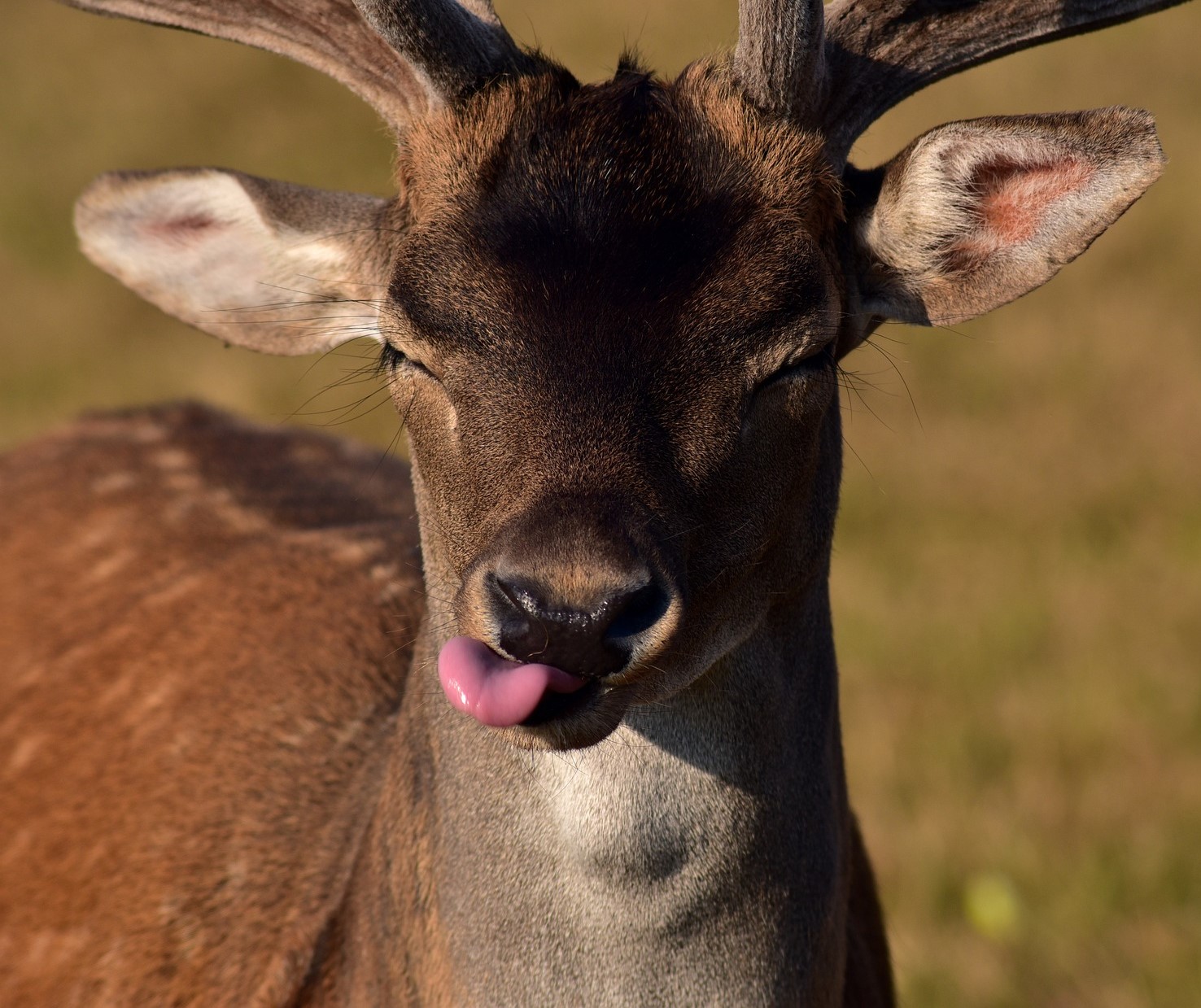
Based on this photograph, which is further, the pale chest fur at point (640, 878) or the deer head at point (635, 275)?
the pale chest fur at point (640, 878)

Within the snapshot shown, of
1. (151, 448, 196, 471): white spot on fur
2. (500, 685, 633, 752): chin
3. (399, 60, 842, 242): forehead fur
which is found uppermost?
(399, 60, 842, 242): forehead fur

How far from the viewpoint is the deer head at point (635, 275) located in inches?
93.5

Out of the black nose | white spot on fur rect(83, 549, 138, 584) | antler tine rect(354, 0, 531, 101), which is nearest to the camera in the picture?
the black nose

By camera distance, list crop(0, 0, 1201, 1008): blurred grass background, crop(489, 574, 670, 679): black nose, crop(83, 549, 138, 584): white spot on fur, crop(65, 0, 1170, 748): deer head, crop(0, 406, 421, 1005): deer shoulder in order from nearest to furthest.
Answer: crop(489, 574, 670, 679): black nose → crop(65, 0, 1170, 748): deer head → crop(0, 406, 421, 1005): deer shoulder → crop(83, 549, 138, 584): white spot on fur → crop(0, 0, 1201, 1008): blurred grass background

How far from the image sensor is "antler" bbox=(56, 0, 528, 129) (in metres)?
2.79

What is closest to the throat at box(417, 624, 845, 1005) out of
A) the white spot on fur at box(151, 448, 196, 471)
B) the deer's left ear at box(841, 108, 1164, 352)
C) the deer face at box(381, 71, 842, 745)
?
the deer face at box(381, 71, 842, 745)

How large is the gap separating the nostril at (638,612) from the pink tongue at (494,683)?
101 mm

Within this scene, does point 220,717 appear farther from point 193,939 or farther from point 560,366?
point 560,366

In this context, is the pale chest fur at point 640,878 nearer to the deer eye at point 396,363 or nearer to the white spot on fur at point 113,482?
the deer eye at point 396,363

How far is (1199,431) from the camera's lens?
7.61m

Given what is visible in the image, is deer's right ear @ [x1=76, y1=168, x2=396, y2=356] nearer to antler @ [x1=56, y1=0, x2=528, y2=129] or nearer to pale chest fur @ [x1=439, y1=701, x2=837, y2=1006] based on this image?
antler @ [x1=56, y1=0, x2=528, y2=129]

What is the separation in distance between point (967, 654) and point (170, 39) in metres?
12.0

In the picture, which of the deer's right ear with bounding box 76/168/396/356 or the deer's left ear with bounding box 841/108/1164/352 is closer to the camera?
the deer's left ear with bounding box 841/108/1164/352

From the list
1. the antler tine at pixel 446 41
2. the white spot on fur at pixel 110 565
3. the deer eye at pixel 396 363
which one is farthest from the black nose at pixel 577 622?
the white spot on fur at pixel 110 565
